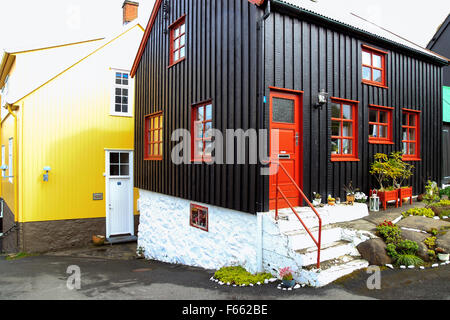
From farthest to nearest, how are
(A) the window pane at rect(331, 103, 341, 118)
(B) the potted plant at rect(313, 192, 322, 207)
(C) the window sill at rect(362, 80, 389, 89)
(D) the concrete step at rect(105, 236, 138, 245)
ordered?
(D) the concrete step at rect(105, 236, 138, 245)
(C) the window sill at rect(362, 80, 389, 89)
(A) the window pane at rect(331, 103, 341, 118)
(B) the potted plant at rect(313, 192, 322, 207)

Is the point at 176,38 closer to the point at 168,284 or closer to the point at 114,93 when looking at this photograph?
the point at 114,93

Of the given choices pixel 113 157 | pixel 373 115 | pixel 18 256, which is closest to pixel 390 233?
pixel 373 115

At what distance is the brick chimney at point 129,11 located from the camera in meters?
15.0

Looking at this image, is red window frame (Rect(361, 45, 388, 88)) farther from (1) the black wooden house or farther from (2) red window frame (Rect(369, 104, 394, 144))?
(2) red window frame (Rect(369, 104, 394, 144))

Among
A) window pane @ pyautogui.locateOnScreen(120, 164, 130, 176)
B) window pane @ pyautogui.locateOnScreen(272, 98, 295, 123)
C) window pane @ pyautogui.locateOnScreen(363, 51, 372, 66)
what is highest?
window pane @ pyautogui.locateOnScreen(363, 51, 372, 66)

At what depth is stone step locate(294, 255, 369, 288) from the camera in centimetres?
505

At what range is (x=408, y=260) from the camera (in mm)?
5512

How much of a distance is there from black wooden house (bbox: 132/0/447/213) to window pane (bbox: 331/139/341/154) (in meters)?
0.03

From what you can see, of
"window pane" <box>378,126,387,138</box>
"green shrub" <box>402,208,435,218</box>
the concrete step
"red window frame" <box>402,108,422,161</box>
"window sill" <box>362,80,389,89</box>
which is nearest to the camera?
"green shrub" <box>402,208,435,218</box>

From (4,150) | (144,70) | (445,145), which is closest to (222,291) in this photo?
(144,70)

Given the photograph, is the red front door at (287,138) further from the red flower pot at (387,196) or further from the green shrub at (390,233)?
the red flower pot at (387,196)

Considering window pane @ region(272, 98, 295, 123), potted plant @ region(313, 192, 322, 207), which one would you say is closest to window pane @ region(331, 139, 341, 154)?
potted plant @ region(313, 192, 322, 207)
